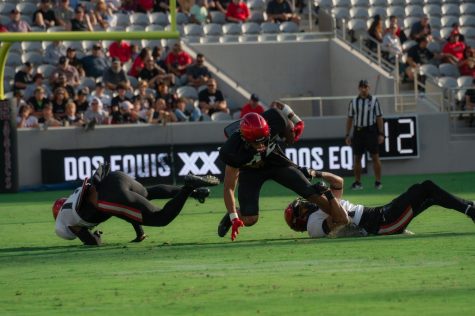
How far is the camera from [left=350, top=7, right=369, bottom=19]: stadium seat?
28.9 meters

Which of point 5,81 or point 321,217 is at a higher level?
point 5,81

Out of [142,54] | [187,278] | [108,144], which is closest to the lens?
[187,278]

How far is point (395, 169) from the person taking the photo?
79.3 feet

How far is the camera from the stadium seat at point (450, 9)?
97.3 ft

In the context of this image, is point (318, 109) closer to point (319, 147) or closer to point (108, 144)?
point (319, 147)

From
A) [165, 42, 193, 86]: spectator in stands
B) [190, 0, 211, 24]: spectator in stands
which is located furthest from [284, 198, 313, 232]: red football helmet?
[190, 0, 211, 24]: spectator in stands

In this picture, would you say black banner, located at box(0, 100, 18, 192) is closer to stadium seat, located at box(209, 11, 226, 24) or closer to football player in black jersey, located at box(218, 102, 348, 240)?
stadium seat, located at box(209, 11, 226, 24)

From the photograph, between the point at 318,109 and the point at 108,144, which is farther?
the point at 318,109

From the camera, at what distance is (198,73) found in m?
25.3

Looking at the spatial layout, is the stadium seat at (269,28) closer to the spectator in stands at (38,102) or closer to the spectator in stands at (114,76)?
the spectator in stands at (114,76)

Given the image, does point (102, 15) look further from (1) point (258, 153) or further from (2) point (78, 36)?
(1) point (258, 153)

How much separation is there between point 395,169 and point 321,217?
1186 cm

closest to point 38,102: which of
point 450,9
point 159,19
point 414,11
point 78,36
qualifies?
point 78,36

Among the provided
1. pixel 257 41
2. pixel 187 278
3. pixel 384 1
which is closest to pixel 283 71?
pixel 257 41
